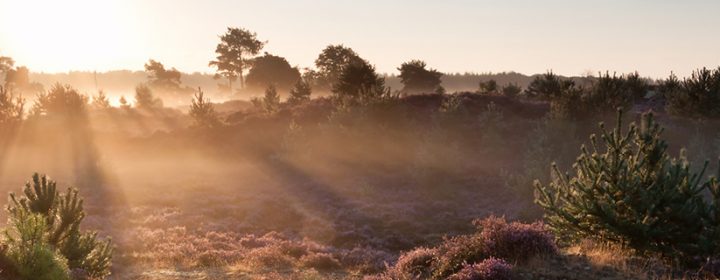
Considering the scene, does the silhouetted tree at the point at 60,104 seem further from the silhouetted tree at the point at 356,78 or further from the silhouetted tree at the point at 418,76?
the silhouetted tree at the point at 418,76

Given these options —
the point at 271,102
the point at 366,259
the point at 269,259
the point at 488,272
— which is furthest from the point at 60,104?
the point at 488,272

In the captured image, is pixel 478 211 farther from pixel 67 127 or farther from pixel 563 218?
pixel 67 127

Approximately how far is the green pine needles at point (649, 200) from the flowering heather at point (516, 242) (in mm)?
1056

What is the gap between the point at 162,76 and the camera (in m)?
101

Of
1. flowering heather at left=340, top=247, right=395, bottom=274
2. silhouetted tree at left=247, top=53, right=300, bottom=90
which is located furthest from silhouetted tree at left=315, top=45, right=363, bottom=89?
flowering heather at left=340, top=247, right=395, bottom=274

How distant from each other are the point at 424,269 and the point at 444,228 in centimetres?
1163

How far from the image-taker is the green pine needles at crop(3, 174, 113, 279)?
32.2 ft

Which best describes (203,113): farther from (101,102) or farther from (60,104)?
(101,102)

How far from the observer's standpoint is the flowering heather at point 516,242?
1069 cm

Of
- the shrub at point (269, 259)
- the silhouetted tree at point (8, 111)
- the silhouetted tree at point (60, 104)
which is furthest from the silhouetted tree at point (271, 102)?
the shrub at point (269, 259)

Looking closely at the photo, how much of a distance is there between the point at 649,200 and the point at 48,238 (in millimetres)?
12776

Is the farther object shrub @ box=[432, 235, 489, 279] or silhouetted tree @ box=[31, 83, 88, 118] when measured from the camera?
silhouetted tree @ box=[31, 83, 88, 118]

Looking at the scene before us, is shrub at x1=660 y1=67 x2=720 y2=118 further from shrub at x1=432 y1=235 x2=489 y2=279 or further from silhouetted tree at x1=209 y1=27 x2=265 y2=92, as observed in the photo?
silhouetted tree at x1=209 y1=27 x2=265 y2=92

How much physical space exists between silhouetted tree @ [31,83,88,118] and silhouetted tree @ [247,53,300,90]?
39.0 metres
